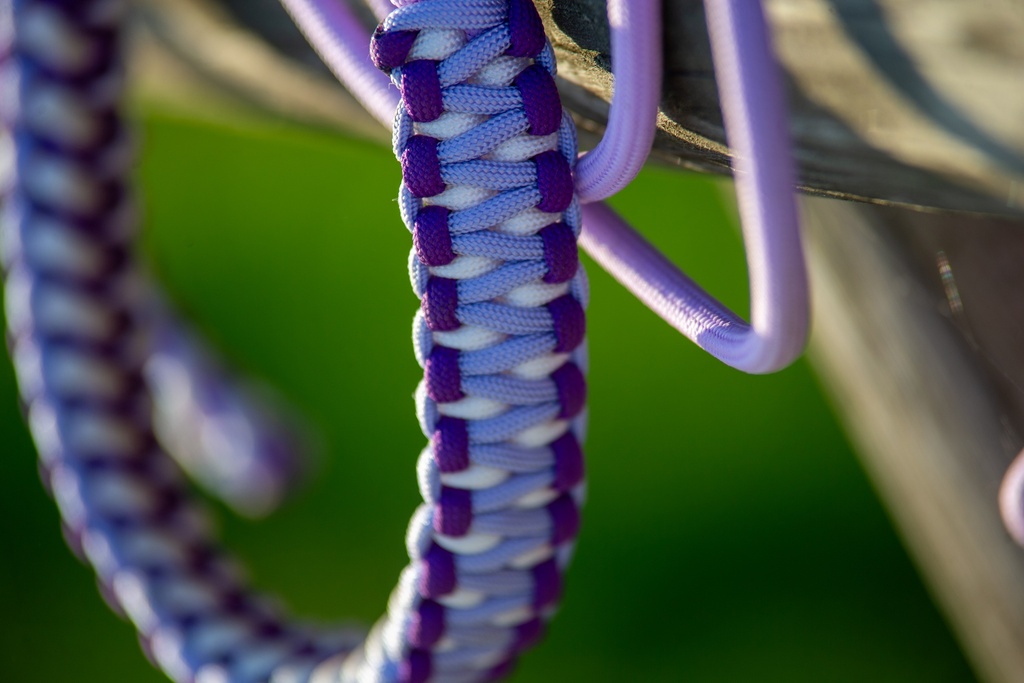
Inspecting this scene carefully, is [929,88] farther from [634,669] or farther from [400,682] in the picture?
[634,669]

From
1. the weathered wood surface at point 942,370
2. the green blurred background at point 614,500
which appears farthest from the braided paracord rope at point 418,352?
the green blurred background at point 614,500

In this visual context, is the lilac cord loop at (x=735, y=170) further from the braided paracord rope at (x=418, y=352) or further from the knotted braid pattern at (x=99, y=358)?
the knotted braid pattern at (x=99, y=358)

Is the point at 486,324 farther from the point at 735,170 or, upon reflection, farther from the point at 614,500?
the point at 614,500

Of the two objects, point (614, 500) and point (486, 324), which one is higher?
point (486, 324)

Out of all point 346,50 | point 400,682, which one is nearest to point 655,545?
point 400,682

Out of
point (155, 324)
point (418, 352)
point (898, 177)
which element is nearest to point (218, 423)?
point (155, 324)

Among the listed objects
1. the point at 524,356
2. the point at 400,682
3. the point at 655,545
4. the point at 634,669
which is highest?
the point at 524,356
